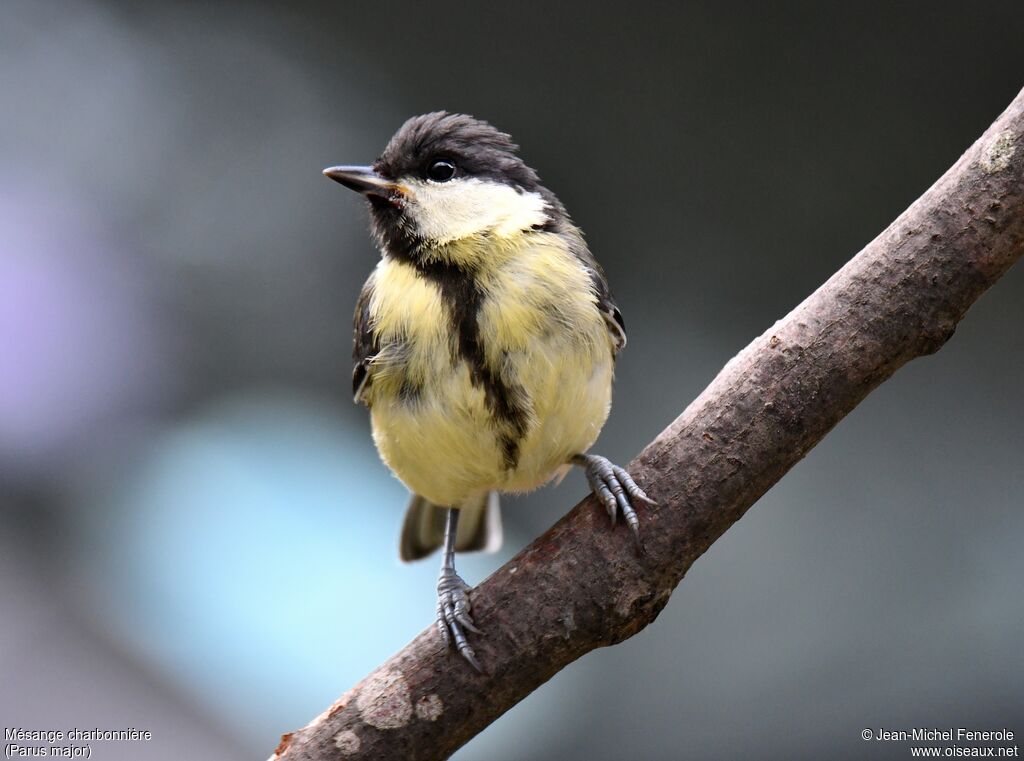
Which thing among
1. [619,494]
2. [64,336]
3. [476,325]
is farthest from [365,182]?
[64,336]

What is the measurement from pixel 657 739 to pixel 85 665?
1.93 meters

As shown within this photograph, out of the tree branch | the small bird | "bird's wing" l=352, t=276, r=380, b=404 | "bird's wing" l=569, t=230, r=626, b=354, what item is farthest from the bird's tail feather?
the tree branch

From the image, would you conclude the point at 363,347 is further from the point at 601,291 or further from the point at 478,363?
the point at 601,291

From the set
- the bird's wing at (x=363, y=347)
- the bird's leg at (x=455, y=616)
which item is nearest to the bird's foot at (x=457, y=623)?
the bird's leg at (x=455, y=616)

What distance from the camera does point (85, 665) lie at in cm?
330

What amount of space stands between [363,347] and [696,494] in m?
0.79

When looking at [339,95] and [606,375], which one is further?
[339,95]

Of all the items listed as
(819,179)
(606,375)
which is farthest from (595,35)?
(606,375)

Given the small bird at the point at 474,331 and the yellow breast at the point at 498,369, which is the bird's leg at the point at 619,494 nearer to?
the small bird at the point at 474,331

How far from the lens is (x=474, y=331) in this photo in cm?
188

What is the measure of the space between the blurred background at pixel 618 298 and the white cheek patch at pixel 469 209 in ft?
4.08

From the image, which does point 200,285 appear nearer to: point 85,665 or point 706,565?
point 85,665

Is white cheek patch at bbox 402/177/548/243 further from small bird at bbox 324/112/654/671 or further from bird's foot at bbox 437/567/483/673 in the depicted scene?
bird's foot at bbox 437/567/483/673

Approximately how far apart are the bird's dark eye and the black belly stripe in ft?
0.99
